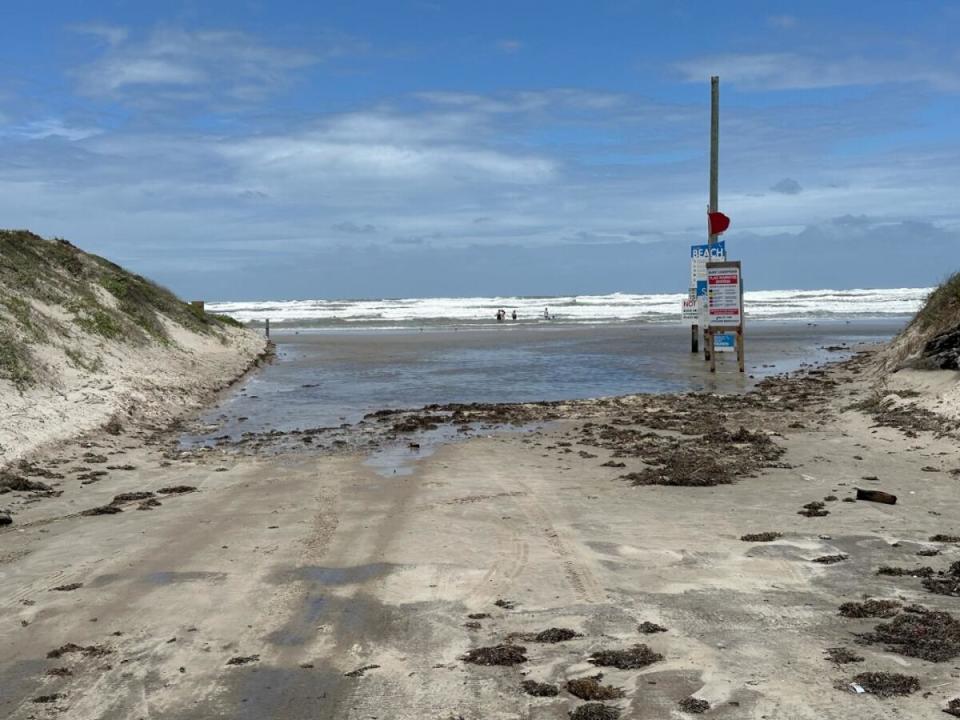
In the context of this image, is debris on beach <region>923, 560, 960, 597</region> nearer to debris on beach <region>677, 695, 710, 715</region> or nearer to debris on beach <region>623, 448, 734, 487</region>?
debris on beach <region>677, 695, 710, 715</region>

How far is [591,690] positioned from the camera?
4285mm

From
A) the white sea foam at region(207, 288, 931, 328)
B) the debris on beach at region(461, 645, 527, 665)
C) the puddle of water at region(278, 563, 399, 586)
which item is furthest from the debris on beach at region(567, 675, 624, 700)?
the white sea foam at region(207, 288, 931, 328)

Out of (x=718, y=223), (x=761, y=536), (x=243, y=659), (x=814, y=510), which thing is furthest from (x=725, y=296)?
(x=243, y=659)

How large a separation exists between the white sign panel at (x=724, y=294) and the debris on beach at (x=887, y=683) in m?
16.5

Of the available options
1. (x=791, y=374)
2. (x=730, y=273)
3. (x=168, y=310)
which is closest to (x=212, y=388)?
(x=168, y=310)

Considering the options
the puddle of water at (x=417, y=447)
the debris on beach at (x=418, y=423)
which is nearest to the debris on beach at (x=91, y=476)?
the puddle of water at (x=417, y=447)

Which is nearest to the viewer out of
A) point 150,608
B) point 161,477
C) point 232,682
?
point 232,682

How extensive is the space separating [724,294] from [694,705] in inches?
669

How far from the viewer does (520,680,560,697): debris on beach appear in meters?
4.32

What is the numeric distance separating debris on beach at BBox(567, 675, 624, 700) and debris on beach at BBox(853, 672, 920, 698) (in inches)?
45.3

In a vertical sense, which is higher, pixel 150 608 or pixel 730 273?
pixel 730 273

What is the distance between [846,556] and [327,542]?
12.9ft

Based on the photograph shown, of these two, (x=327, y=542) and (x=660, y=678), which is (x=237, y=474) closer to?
(x=327, y=542)

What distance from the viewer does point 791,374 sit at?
20.7 metres
